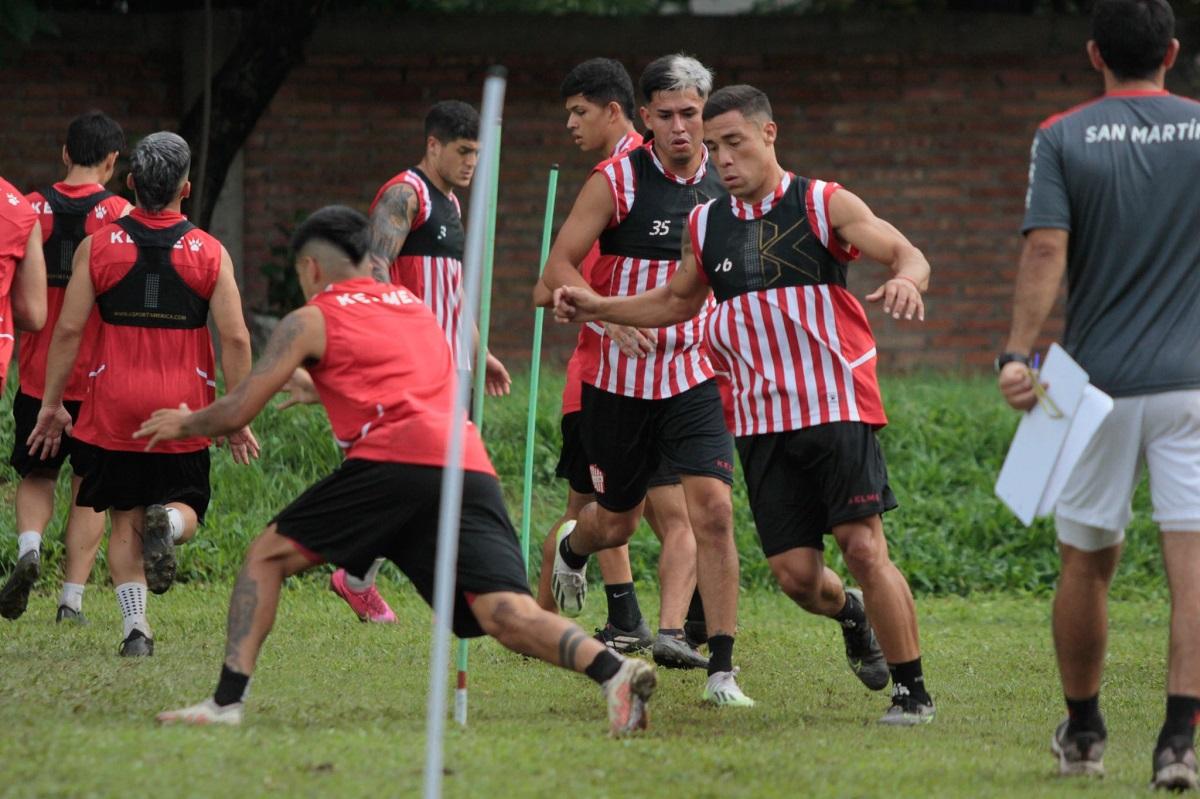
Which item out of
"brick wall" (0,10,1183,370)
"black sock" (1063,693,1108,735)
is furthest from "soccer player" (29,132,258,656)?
"brick wall" (0,10,1183,370)

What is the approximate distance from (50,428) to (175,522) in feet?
2.33

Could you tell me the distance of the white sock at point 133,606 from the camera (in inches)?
307

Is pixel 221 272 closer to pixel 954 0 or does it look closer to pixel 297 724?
pixel 297 724

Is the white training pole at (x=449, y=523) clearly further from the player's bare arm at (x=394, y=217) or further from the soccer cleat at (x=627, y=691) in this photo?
the player's bare arm at (x=394, y=217)

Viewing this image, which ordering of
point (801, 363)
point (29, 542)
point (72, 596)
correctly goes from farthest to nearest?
point (72, 596) < point (29, 542) < point (801, 363)

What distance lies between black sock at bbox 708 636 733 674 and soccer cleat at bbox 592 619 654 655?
1281 mm

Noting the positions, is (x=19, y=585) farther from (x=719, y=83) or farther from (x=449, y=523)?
(x=719, y=83)

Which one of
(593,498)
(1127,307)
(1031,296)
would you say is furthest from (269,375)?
(593,498)

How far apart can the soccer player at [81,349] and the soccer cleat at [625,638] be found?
248 cm

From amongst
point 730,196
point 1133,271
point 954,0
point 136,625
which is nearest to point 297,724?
point 136,625

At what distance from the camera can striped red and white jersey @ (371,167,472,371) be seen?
841 centimetres

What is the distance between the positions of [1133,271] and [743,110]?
1.80 metres

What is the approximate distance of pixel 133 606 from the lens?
782cm

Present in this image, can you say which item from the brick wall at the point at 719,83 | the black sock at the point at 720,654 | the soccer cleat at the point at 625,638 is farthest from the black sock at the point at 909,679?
the brick wall at the point at 719,83
